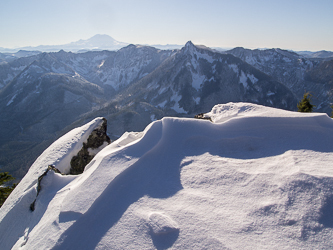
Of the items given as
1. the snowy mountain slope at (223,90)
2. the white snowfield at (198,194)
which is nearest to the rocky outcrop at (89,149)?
the white snowfield at (198,194)

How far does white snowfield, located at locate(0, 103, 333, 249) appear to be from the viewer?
5.84 m

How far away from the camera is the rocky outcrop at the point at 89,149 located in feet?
45.3

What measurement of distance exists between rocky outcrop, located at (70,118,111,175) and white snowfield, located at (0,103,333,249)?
270cm

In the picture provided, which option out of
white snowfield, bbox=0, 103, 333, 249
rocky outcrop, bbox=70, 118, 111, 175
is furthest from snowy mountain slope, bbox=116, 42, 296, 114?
white snowfield, bbox=0, 103, 333, 249

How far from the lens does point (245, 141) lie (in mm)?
10195

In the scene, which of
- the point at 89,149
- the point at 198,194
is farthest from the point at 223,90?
the point at 198,194

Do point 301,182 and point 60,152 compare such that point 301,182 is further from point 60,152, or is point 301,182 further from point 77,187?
point 60,152

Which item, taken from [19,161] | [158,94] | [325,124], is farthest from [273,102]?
[19,161]

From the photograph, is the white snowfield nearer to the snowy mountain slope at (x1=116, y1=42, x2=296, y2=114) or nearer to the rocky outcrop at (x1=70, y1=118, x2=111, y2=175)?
the rocky outcrop at (x1=70, y1=118, x2=111, y2=175)

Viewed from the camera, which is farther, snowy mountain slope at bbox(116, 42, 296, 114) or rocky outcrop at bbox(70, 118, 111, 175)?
snowy mountain slope at bbox(116, 42, 296, 114)

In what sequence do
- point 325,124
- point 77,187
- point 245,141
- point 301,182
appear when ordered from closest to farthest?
point 301,182 → point 77,187 → point 325,124 → point 245,141

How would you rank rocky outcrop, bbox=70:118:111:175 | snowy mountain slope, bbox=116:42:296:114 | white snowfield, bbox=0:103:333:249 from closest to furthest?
white snowfield, bbox=0:103:333:249 → rocky outcrop, bbox=70:118:111:175 → snowy mountain slope, bbox=116:42:296:114

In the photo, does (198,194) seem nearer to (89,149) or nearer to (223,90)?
(89,149)

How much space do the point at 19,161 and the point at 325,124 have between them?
149m
